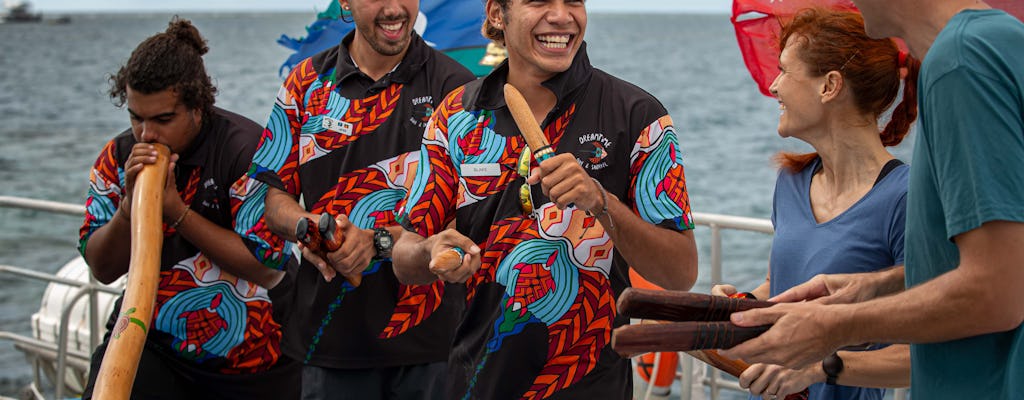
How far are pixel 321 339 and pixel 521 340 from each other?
1019 mm

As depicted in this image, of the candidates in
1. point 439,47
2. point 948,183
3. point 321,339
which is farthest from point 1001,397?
point 439,47

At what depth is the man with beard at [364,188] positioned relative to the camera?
3.68 meters

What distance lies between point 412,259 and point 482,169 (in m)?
0.31

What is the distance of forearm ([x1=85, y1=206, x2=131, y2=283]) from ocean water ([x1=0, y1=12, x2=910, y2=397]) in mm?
709

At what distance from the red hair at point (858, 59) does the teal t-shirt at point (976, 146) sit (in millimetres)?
890

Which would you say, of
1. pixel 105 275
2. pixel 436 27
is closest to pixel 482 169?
pixel 105 275

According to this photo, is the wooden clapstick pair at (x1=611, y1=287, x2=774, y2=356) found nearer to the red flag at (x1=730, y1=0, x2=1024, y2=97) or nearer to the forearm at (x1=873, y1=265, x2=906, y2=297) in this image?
the forearm at (x1=873, y1=265, x2=906, y2=297)

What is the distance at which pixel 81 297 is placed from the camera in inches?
228

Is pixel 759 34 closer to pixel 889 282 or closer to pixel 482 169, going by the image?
pixel 482 169

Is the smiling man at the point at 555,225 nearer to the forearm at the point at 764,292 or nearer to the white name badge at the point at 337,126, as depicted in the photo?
the forearm at the point at 764,292

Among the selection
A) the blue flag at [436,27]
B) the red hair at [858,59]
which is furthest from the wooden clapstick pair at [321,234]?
the blue flag at [436,27]

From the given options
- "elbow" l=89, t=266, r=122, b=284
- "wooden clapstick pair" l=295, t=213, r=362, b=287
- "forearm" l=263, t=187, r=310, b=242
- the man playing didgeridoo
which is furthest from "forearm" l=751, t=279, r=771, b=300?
"elbow" l=89, t=266, r=122, b=284

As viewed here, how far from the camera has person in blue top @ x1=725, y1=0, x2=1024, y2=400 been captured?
1873 mm

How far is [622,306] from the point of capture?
2.17 meters
